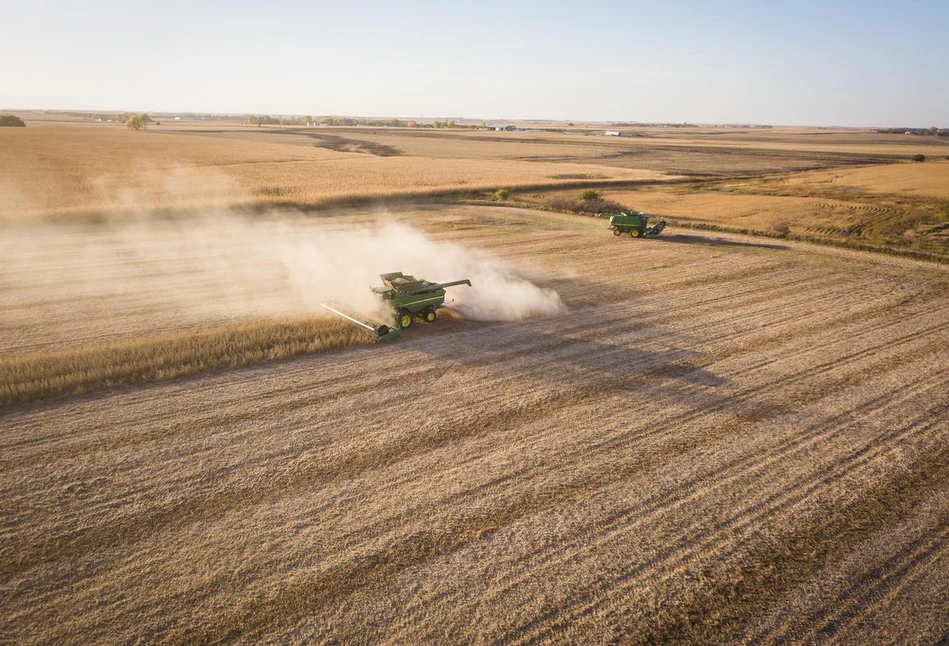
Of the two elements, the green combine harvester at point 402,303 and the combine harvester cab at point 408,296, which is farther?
the combine harvester cab at point 408,296

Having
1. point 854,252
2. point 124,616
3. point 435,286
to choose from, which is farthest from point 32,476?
point 854,252

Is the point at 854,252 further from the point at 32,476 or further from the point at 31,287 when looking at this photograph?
the point at 31,287

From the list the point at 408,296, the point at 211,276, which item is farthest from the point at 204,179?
the point at 408,296

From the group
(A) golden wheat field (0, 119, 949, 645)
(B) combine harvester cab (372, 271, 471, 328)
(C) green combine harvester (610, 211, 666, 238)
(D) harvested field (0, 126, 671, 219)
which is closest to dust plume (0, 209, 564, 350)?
(A) golden wheat field (0, 119, 949, 645)

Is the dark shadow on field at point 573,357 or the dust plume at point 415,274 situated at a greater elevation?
the dust plume at point 415,274

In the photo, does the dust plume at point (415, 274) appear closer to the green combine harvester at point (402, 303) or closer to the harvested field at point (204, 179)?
the green combine harvester at point (402, 303)

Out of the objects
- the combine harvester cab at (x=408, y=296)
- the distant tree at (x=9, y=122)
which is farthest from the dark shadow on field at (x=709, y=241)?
the distant tree at (x=9, y=122)
